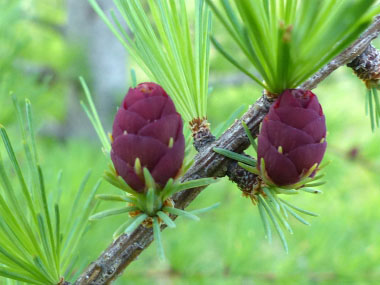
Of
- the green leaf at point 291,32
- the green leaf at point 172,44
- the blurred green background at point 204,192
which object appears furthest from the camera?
the blurred green background at point 204,192

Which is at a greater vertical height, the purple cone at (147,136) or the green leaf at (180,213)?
the purple cone at (147,136)

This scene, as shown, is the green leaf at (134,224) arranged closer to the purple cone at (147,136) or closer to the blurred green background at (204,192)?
the purple cone at (147,136)

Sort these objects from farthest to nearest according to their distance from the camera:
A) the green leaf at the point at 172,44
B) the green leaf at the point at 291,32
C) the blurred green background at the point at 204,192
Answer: the blurred green background at the point at 204,192 → the green leaf at the point at 172,44 → the green leaf at the point at 291,32

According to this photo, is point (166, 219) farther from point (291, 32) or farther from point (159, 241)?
point (291, 32)

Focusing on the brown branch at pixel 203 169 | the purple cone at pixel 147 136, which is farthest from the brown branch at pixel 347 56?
the purple cone at pixel 147 136

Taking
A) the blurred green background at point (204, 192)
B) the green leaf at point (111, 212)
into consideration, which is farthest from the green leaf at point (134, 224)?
the blurred green background at point (204, 192)

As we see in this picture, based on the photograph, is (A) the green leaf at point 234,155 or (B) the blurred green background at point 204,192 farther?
(B) the blurred green background at point 204,192

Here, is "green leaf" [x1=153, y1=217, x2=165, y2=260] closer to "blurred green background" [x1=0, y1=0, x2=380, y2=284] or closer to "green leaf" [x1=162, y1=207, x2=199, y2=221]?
"green leaf" [x1=162, y1=207, x2=199, y2=221]
